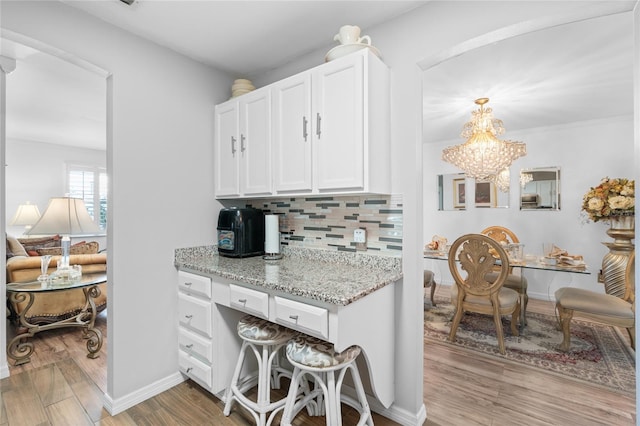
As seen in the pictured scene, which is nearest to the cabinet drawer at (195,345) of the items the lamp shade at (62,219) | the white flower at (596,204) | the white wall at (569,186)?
the lamp shade at (62,219)

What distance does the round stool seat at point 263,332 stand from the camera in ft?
5.41

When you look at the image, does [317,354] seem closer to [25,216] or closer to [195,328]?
[195,328]

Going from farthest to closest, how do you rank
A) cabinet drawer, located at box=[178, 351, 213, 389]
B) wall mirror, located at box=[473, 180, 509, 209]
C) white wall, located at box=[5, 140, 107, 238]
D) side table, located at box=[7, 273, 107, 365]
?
white wall, located at box=[5, 140, 107, 238] → wall mirror, located at box=[473, 180, 509, 209] → side table, located at box=[7, 273, 107, 365] → cabinet drawer, located at box=[178, 351, 213, 389]

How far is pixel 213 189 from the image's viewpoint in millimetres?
2379

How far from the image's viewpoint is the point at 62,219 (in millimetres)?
2488

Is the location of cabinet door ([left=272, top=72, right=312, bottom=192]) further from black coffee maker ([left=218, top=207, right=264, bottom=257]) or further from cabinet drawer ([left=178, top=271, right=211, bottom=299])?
cabinet drawer ([left=178, top=271, right=211, bottom=299])

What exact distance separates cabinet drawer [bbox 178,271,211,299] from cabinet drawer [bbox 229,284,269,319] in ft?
0.80

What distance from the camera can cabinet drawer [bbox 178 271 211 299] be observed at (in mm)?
1903

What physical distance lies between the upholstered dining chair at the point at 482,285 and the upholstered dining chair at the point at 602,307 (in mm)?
389

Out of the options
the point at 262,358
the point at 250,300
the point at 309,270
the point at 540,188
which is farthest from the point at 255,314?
the point at 540,188

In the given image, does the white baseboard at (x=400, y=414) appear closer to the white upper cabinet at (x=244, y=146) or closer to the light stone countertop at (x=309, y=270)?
the light stone countertop at (x=309, y=270)

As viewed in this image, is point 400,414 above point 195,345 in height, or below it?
below

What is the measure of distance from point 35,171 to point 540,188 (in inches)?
322

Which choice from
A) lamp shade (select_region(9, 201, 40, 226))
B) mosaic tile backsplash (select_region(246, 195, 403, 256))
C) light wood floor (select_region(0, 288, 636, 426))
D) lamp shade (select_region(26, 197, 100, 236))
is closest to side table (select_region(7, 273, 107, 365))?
light wood floor (select_region(0, 288, 636, 426))
